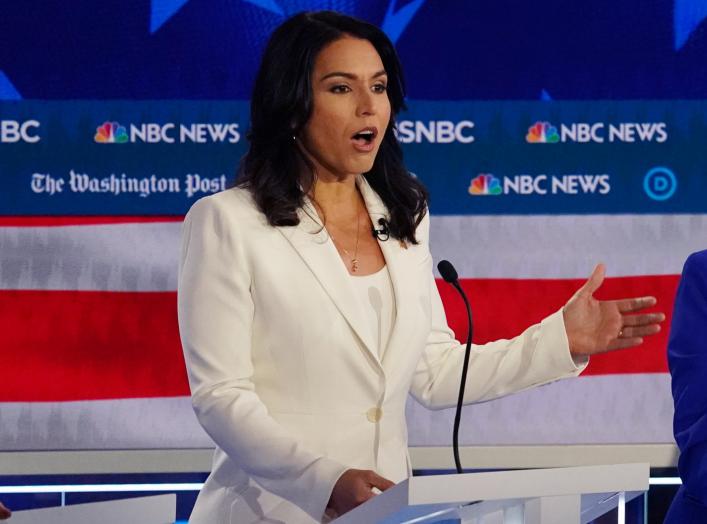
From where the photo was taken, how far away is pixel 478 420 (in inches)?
154

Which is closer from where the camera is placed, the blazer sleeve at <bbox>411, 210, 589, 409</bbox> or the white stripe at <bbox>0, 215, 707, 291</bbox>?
the blazer sleeve at <bbox>411, 210, 589, 409</bbox>

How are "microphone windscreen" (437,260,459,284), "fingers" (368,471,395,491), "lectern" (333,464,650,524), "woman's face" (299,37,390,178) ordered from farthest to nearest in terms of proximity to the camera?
"woman's face" (299,37,390,178), "microphone windscreen" (437,260,459,284), "fingers" (368,471,395,491), "lectern" (333,464,650,524)

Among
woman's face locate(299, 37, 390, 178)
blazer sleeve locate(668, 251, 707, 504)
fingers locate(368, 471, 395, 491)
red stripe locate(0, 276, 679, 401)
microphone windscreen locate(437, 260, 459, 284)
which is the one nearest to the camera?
fingers locate(368, 471, 395, 491)

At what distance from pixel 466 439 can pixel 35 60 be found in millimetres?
1781

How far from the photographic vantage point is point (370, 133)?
2.55 metres

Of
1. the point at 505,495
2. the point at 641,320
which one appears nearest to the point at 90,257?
the point at 641,320

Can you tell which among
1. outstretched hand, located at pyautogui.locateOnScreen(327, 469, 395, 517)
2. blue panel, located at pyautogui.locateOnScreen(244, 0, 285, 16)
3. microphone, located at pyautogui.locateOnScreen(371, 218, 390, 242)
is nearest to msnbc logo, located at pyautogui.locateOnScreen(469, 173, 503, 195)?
blue panel, located at pyautogui.locateOnScreen(244, 0, 285, 16)

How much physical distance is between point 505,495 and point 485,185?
2.33 metres

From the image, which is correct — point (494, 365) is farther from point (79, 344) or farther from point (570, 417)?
point (79, 344)

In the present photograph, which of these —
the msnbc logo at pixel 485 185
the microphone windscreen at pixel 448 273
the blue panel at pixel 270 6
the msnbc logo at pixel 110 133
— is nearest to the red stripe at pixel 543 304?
the msnbc logo at pixel 485 185

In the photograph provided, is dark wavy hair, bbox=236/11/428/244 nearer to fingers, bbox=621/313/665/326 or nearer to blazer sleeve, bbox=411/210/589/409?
blazer sleeve, bbox=411/210/589/409

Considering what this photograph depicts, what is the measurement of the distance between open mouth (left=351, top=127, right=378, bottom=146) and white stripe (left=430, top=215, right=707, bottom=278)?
1384 millimetres

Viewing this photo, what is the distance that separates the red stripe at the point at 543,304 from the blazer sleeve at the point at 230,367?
1.61 metres

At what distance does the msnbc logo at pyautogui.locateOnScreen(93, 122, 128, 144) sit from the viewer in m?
3.92
